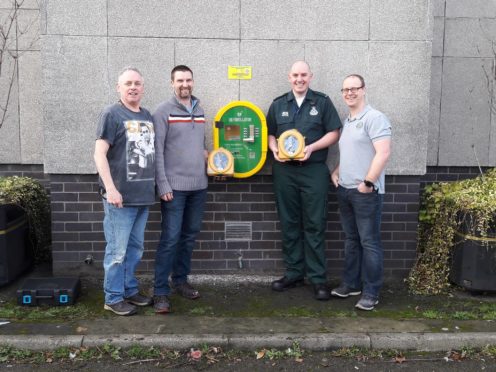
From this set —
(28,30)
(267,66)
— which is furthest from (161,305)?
(28,30)

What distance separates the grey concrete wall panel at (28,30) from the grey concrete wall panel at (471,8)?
15.0 feet

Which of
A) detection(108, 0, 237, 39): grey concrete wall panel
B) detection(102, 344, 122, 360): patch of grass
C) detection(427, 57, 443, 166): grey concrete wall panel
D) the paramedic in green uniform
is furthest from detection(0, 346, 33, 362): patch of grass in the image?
detection(427, 57, 443, 166): grey concrete wall panel

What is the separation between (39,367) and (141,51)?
2.99 m

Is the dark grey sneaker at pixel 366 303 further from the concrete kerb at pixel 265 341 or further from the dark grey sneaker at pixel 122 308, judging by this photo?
the dark grey sneaker at pixel 122 308

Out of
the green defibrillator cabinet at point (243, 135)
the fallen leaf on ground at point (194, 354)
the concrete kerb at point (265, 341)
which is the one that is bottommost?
the fallen leaf on ground at point (194, 354)

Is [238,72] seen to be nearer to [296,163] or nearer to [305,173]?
[296,163]

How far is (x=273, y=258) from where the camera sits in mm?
5625

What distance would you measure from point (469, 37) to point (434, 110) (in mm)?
904

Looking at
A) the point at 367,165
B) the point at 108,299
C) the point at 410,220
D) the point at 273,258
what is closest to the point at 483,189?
the point at 410,220

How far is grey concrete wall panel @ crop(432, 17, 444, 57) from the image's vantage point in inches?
236

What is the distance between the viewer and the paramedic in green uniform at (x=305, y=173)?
16.5 feet

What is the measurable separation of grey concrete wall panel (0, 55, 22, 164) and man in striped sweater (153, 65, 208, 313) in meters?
2.23

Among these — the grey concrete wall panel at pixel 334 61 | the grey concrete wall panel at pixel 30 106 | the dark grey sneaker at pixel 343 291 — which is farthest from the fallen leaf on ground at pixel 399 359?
the grey concrete wall panel at pixel 30 106

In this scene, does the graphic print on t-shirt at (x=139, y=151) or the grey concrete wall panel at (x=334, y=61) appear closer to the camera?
the graphic print on t-shirt at (x=139, y=151)
